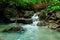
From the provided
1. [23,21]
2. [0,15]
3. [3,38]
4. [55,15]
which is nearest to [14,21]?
[23,21]

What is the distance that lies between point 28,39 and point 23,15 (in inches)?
515

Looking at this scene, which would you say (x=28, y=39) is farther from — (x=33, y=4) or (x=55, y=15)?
(x=33, y=4)

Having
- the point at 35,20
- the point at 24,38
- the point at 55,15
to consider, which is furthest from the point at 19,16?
the point at 24,38

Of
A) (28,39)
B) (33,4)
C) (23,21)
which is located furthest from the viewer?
(33,4)

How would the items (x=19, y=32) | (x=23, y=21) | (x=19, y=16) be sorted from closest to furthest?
(x=19, y=32) → (x=23, y=21) → (x=19, y=16)

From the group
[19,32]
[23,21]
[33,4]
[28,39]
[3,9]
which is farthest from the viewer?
[33,4]

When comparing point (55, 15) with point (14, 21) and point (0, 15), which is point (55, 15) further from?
point (0, 15)

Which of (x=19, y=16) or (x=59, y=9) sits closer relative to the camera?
(x=59, y=9)

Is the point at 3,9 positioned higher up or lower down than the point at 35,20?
higher up

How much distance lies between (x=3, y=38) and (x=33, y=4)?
18.9 metres

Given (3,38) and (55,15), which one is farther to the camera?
(55,15)

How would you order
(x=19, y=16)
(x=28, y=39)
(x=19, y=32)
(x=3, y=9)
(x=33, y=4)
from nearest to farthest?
(x=28, y=39)
(x=19, y=32)
(x=3, y=9)
(x=19, y=16)
(x=33, y=4)

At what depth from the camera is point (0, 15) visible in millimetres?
24469

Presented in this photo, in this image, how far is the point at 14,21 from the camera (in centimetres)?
2297
